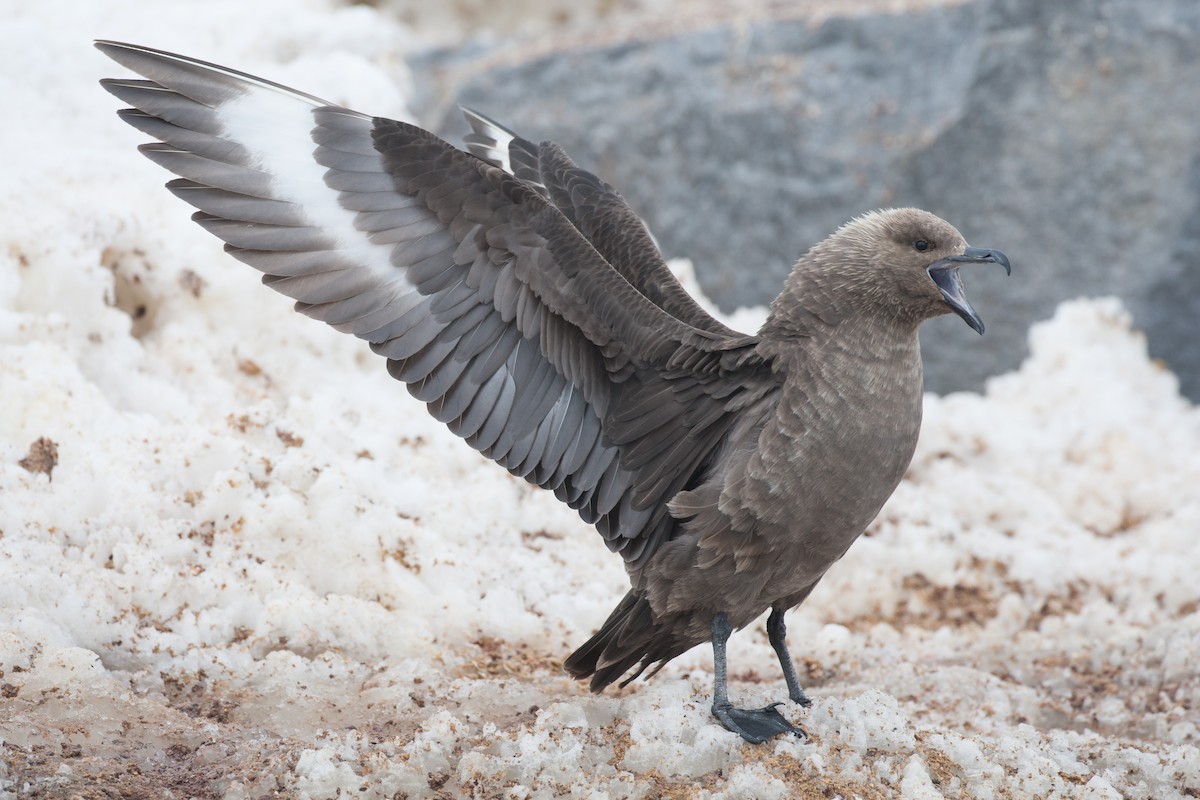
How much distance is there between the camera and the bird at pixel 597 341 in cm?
352

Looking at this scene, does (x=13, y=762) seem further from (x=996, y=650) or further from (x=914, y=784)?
(x=996, y=650)

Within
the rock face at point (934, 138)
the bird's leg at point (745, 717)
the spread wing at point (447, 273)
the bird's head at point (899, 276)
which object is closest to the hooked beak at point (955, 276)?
the bird's head at point (899, 276)

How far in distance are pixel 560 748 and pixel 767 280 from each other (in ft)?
13.3

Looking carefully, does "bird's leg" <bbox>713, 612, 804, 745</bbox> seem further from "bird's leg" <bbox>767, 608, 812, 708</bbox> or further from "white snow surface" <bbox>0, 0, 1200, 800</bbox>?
"bird's leg" <bbox>767, 608, 812, 708</bbox>

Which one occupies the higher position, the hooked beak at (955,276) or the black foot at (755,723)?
the hooked beak at (955,276)

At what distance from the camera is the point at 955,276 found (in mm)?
3861

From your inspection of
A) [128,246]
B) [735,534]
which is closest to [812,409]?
[735,534]

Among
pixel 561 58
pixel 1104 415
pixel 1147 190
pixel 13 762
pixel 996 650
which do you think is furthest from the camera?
pixel 561 58

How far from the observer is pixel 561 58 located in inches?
295

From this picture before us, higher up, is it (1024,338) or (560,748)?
(1024,338)

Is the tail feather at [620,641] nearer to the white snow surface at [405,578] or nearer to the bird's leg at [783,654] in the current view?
the white snow surface at [405,578]

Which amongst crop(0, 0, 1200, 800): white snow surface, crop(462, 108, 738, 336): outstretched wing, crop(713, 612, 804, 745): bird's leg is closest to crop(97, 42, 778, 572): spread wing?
crop(462, 108, 738, 336): outstretched wing

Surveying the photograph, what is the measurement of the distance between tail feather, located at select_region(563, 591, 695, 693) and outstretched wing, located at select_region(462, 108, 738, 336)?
2.97 ft

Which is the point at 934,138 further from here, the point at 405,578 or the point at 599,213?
the point at 405,578
